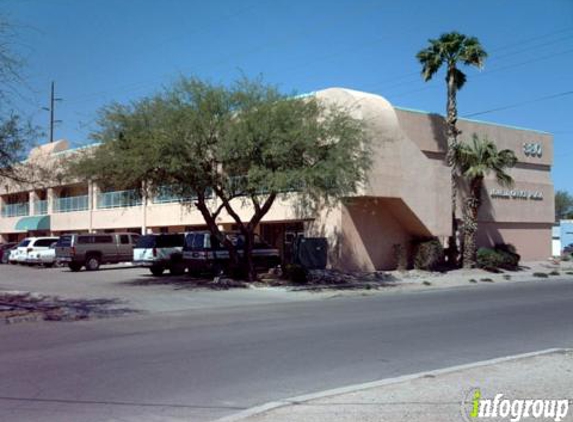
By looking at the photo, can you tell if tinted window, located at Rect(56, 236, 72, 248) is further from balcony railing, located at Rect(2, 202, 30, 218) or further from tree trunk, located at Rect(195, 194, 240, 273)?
balcony railing, located at Rect(2, 202, 30, 218)

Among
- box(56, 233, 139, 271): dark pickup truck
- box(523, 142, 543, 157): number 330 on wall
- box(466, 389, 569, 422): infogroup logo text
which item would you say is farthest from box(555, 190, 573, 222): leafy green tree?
box(466, 389, 569, 422): infogroup logo text

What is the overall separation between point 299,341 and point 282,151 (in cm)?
1141

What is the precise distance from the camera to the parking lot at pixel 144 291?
20.9 m

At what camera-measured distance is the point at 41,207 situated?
5609 cm

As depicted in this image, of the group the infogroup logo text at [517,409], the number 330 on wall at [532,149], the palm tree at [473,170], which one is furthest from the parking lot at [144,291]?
the number 330 on wall at [532,149]

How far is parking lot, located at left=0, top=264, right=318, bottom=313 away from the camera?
2088 cm

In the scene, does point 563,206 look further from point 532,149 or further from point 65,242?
point 65,242

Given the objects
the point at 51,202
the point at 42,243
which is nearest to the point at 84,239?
the point at 42,243

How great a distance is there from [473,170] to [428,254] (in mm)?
5244

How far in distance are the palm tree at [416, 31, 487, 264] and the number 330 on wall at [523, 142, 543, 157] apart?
35.5 feet

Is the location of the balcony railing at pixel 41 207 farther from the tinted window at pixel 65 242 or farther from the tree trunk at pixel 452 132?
the tree trunk at pixel 452 132

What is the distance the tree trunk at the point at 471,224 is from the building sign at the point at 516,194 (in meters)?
6.07

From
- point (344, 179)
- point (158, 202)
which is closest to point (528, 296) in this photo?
point (344, 179)

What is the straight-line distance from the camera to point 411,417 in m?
6.64
